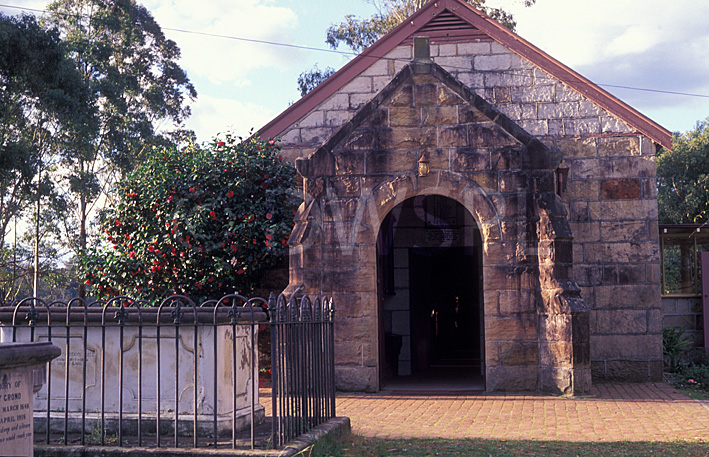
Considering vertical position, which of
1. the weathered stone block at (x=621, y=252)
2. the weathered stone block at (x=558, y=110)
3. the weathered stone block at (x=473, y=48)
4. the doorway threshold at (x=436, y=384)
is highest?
the weathered stone block at (x=473, y=48)

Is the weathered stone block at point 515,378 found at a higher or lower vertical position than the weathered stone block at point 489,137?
lower

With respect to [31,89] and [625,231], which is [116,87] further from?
[625,231]

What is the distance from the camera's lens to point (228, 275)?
11680 millimetres

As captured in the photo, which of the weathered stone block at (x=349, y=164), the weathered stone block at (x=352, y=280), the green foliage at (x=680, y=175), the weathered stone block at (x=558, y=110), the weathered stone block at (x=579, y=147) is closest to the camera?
the weathered stone block at (x=352, y=280)

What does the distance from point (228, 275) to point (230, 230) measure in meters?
0.73

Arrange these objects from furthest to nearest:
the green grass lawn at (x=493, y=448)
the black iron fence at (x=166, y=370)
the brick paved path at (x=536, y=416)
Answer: the brick paved path at (x=536, y=416), the green grass lawn at (x=493, y=448), the black iron fence at (x=166, y=370)

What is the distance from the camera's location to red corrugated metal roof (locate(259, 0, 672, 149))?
12.4m

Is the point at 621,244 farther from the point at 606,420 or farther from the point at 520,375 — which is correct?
the point at 606,420

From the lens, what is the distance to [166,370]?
21.2 feet

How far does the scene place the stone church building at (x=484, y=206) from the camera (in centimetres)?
997

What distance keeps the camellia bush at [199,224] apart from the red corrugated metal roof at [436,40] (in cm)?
94

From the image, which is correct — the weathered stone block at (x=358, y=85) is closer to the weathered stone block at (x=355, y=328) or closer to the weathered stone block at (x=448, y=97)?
the weathered stone block at (x=448, y=97)

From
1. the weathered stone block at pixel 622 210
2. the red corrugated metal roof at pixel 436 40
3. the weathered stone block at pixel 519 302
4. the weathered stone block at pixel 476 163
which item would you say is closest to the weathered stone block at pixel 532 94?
the red corrugated metal roof at pixel 436 40

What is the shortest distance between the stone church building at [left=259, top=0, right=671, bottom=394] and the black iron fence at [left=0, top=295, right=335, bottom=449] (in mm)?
3712
